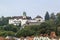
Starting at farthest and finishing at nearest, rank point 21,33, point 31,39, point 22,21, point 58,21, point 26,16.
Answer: point 26,16
point 22,21
point 58,21
point 21,33
point 31,39

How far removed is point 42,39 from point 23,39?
11.0 feet

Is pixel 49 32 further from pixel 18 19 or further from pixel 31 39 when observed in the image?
pixel 18 19

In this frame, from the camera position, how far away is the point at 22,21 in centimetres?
8912

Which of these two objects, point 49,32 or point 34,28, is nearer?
point 49,32

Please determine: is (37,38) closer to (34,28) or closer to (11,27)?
(34,28)

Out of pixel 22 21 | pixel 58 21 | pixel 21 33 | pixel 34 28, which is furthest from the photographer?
pixel 22 21

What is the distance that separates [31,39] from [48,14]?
45.5 metres

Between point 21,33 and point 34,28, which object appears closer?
point 21,33

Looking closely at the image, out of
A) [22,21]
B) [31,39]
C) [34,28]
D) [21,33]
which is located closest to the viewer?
[31,39]

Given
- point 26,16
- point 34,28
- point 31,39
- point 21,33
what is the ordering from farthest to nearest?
point 26,16
point 34,28
point 21,33
point 31,39

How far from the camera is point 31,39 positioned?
152ft

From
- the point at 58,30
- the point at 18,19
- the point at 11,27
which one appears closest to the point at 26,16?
the point at 18,19

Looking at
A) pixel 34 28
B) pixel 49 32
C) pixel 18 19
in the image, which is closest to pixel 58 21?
pixel 34 28

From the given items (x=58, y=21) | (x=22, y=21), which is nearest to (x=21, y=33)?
(x=58, y=21)
